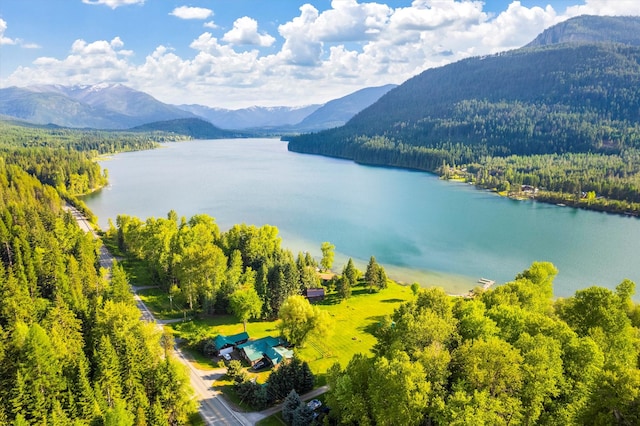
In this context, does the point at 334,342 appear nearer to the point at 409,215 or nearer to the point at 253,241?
the point at 253,241

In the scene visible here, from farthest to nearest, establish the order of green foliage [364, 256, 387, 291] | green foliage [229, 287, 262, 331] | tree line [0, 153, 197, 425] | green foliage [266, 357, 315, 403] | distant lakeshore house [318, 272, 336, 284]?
1. distant lakeshore house [318, 272, 336, 284]
2. green foliage [364, 256, 387, 291]
3. green foliage [229, 287, 262, 331]
4. green foliage [266, 357, 315, 403]
5. tree line [0, 153, 197, 425]

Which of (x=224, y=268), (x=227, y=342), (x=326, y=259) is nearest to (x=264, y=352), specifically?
(x=227, y=342)

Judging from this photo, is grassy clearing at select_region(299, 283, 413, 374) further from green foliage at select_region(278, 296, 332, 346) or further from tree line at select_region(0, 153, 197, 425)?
tree line at select_region(0, 153, 197, 425)

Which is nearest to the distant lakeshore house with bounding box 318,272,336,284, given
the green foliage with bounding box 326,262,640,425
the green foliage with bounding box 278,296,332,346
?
the green foliage with bounding box 278,296,332,346

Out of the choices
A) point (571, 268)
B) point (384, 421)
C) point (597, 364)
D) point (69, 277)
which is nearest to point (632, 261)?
point (571, 268)

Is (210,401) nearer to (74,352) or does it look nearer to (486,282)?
(74,352)

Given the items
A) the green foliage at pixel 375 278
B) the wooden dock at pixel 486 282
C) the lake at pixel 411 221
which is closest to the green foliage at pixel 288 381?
the green foliage at pixel 375 278
